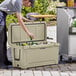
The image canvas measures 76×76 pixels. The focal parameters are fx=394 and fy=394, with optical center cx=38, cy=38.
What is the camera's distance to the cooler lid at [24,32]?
25.2 ft

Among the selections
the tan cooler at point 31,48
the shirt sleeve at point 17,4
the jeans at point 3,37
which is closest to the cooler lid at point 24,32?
the tan cooler at point 31,48

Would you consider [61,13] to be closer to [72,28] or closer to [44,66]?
[72,28]

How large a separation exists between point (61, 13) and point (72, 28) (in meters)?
0.45

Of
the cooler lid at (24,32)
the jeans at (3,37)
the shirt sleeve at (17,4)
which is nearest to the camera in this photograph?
the shirt sleeve at (17,4)

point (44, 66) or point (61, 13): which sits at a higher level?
point (61, 13)

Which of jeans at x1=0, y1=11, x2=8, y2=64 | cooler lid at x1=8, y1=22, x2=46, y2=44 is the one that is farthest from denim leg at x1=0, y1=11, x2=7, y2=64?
cooler lid at x1=8, y1=22, x2=46, y2=44

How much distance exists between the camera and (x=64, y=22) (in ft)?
26.4

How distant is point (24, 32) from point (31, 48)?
1.99 feet

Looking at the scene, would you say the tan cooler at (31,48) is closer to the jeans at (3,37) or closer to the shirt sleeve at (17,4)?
the jeans at (3,37)

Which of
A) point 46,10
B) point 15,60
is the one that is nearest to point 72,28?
point 15,60

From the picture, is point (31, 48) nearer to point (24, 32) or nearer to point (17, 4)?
point (24, 32)

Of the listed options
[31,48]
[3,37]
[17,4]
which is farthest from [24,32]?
[17,4]

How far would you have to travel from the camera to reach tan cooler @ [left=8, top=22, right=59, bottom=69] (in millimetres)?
7355

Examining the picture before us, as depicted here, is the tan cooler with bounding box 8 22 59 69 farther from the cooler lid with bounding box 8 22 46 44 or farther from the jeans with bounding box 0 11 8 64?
the jeans with bounding box 0 11 8 64
